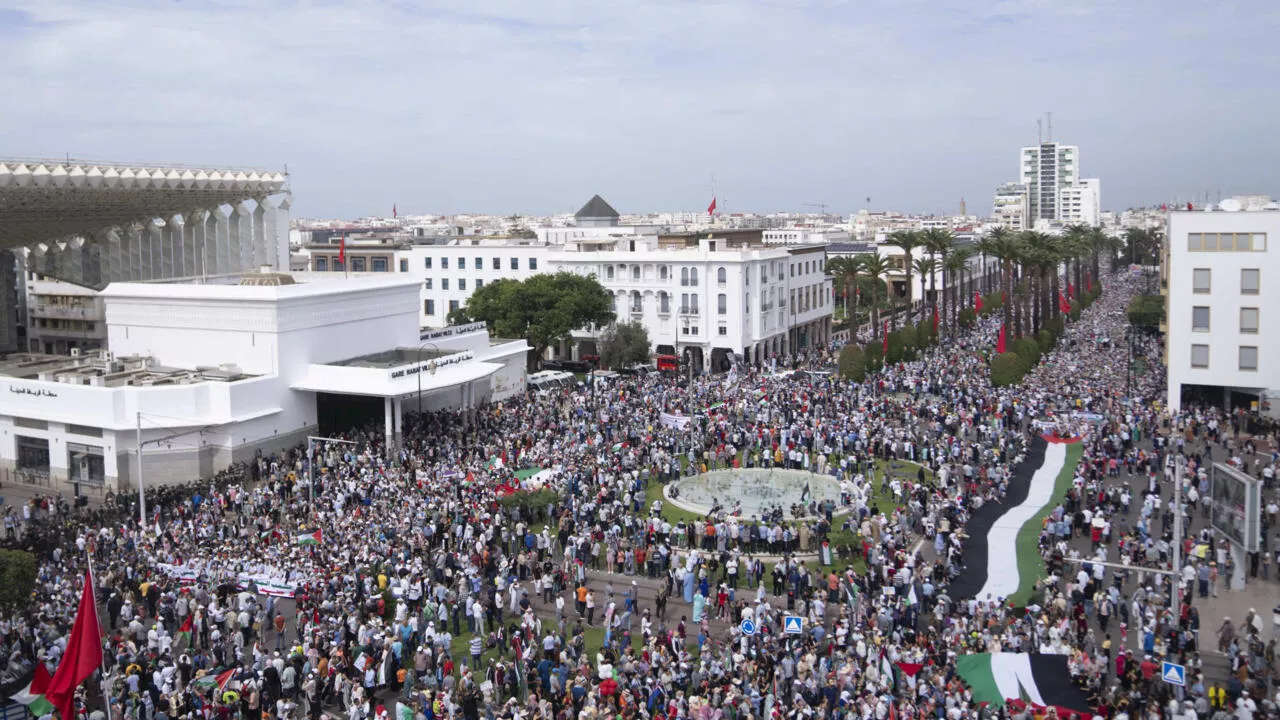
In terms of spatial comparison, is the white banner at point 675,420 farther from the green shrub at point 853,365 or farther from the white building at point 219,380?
the green shrub at point 853,365

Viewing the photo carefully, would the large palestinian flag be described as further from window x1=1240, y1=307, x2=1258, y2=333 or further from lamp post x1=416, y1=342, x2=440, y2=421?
lamp post x1=416, y1=342, x2=440, y2=421

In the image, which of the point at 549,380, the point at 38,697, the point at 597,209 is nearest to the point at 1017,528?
the point at 38,697

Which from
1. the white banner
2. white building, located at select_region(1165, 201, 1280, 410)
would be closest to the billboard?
the white banner

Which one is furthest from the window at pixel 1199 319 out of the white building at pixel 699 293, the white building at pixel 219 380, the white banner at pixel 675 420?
the white building at pixel 219 380

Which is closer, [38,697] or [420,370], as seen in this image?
[38,697]

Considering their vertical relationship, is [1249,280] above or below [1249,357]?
above

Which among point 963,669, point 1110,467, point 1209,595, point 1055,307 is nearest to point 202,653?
point 963,669

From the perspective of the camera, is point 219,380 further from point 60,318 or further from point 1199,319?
point 1199,319
